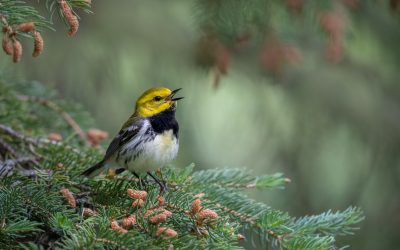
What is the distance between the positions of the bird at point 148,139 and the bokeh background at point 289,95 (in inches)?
31.6

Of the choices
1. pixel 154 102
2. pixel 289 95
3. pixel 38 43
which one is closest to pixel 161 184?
pixel 38 43

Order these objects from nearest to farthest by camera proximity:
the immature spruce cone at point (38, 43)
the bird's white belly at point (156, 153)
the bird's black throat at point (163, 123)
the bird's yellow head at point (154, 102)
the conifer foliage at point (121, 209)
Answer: the conifer foliage at point (121, 209) < the immature spruce cone at point (38, 43) < the bird's white belly at point (156, 153) < the bird's black throat at point (163, 123) < the bird's yellow head at point (154, 102)

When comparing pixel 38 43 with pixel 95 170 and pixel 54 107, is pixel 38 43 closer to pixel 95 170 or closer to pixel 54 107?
pixel 95 170

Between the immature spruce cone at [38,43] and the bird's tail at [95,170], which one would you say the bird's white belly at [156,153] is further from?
the immature spruce cone at [38,43]

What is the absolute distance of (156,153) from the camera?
3320 millimetres

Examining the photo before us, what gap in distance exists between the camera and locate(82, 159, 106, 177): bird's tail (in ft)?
8.87

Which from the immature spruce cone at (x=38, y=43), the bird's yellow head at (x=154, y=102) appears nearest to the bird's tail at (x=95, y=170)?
the immature spruce cone at (x=38, y=43)

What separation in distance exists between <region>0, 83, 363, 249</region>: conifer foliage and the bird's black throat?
0.48 metres

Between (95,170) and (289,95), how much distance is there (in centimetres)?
222

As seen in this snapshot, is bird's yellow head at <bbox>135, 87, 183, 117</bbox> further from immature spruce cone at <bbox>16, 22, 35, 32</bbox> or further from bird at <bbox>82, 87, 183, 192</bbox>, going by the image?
immature spruce cone at <bbox>16, 22, 35, 32</bbox>

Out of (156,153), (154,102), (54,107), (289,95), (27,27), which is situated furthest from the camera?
(289,95)

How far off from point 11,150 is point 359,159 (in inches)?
108

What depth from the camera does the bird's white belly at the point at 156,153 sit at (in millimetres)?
3234

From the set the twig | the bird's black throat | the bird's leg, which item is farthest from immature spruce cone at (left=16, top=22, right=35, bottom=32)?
the bird's black throat
